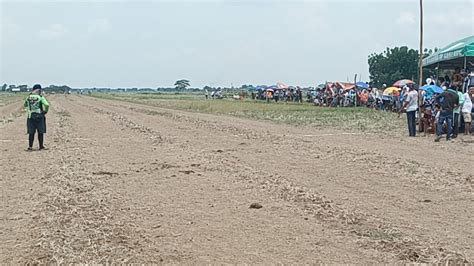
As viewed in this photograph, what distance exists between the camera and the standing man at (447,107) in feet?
58.0

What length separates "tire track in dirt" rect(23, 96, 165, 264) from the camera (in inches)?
251

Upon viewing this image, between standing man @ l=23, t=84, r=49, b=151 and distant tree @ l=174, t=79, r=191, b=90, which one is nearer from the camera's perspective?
standing man @ l=23, t=84, r=49, b=151

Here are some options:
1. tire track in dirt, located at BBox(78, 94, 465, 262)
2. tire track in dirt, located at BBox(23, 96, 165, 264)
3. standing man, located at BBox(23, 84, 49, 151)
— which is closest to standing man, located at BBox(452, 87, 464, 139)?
tire track in dirt, located at BBox(78, 94, 465, 262)

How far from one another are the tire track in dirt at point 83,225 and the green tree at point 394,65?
7491cm

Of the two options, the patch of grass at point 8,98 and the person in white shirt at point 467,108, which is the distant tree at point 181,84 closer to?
the patch of grass at point 8,98

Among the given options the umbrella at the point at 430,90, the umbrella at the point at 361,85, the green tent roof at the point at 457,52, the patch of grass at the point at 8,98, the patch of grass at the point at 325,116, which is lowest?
the patch of grass at the point at 325,116

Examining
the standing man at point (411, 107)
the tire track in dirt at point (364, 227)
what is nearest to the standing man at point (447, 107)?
the standing man at point (411, 107)

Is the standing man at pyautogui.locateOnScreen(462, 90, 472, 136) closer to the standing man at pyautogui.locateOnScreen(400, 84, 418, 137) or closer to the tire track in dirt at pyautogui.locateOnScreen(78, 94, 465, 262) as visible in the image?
the standing man at pyautogui.locateOnScreen(400, 84, 418, 137)

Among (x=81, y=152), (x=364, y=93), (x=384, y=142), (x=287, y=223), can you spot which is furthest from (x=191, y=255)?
(x=364, y=93)

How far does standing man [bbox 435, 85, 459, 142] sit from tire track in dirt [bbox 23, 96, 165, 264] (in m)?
10.3

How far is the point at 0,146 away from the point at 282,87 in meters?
53.4

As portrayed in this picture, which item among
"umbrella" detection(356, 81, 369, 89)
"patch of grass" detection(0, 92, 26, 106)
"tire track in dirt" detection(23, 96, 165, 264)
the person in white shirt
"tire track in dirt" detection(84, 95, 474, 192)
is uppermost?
"umbrella" detection(356, 81, 369, 89)

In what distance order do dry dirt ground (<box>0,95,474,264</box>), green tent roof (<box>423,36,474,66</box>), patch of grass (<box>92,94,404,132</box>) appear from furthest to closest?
patch of grass (<box>92,94,404,132</box>)
green tent roof (<box>423,36,474,66</box>)
dry dirt ground (<box>0,95,474,264</box>)

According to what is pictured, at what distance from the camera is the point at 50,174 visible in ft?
39.7
